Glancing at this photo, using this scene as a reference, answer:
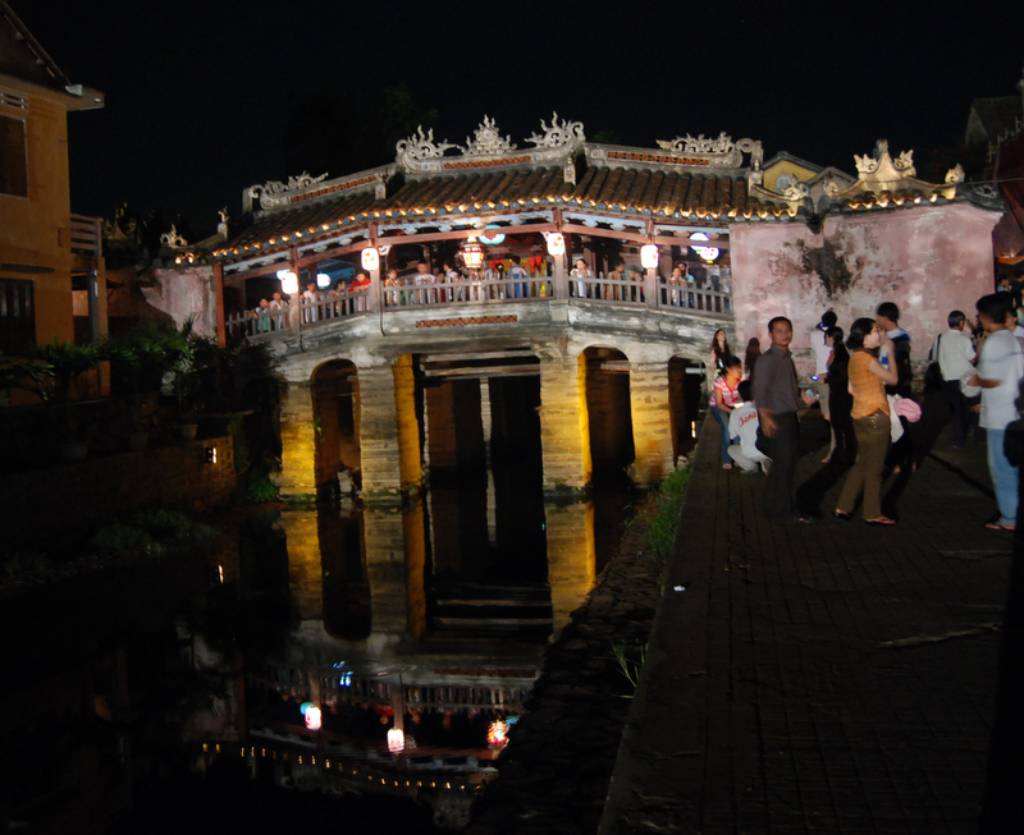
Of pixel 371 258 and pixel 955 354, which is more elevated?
pixel 371 258

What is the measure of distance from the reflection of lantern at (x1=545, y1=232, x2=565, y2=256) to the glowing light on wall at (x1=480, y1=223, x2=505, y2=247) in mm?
1267

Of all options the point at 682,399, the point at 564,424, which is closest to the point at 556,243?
the point at 564,424

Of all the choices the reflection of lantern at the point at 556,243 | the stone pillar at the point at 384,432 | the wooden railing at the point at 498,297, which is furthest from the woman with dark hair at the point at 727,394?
the stone pillar at the point at 384,432

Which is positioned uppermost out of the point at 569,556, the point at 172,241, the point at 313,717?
the point at 172,241

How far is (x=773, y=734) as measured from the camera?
4.47m

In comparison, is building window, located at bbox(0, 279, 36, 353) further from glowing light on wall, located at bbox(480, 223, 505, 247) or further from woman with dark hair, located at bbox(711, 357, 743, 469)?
woman with dark hair, located at bbox(711, 357, 743, 469)

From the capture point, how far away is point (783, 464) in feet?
28.1

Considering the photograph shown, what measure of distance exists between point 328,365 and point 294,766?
50.5ft

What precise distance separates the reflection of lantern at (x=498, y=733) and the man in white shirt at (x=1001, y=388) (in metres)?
4.58

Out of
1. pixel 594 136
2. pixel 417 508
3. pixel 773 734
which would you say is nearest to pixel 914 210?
pixel 417 508

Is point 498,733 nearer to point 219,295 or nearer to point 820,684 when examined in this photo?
point 820,684

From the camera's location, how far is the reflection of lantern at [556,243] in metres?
20.2

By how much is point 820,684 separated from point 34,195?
20274 mm

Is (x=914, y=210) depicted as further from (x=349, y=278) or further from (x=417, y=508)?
(x=349, y=278)
